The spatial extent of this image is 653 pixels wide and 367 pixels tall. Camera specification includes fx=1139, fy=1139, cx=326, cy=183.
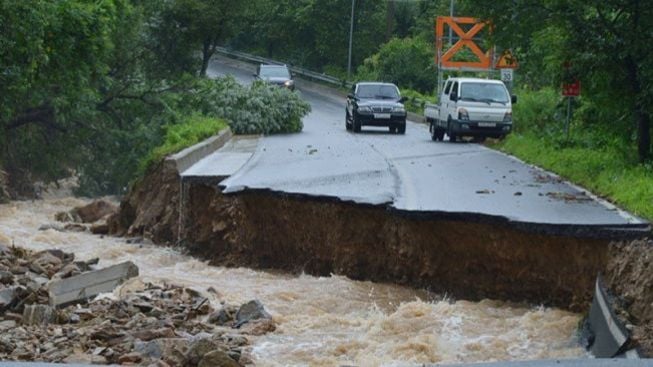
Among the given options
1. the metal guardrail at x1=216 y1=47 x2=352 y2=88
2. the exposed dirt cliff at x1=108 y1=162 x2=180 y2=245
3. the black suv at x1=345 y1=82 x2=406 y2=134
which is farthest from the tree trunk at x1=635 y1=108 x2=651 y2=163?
the metal guardrail at x1=216 y1=47 x2=352 y2=88

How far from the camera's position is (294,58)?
7725cm

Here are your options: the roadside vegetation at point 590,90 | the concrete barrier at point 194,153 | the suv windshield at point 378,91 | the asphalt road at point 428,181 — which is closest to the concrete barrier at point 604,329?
the asphalt road at point 428,181

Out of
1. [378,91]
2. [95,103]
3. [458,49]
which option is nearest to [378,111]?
[378,91]

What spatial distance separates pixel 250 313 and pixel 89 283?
11.4ft

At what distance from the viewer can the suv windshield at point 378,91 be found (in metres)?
38.4

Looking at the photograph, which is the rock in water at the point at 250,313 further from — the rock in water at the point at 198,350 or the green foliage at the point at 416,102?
the green foliage at the point at 416,102

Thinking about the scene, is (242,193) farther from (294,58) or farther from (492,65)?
(294,58)

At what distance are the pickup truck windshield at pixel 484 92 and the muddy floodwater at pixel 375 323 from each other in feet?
52.0

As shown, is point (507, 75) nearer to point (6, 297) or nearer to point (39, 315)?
point (6, 297)

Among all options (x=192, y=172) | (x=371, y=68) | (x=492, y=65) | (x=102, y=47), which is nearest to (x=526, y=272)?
(x=192, y=172)

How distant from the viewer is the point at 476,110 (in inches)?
1233

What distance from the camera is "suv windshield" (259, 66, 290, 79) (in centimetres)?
5506

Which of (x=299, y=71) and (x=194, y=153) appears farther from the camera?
(x=299, y=71)

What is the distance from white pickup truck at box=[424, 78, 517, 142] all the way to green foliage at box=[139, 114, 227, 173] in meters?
6.41
